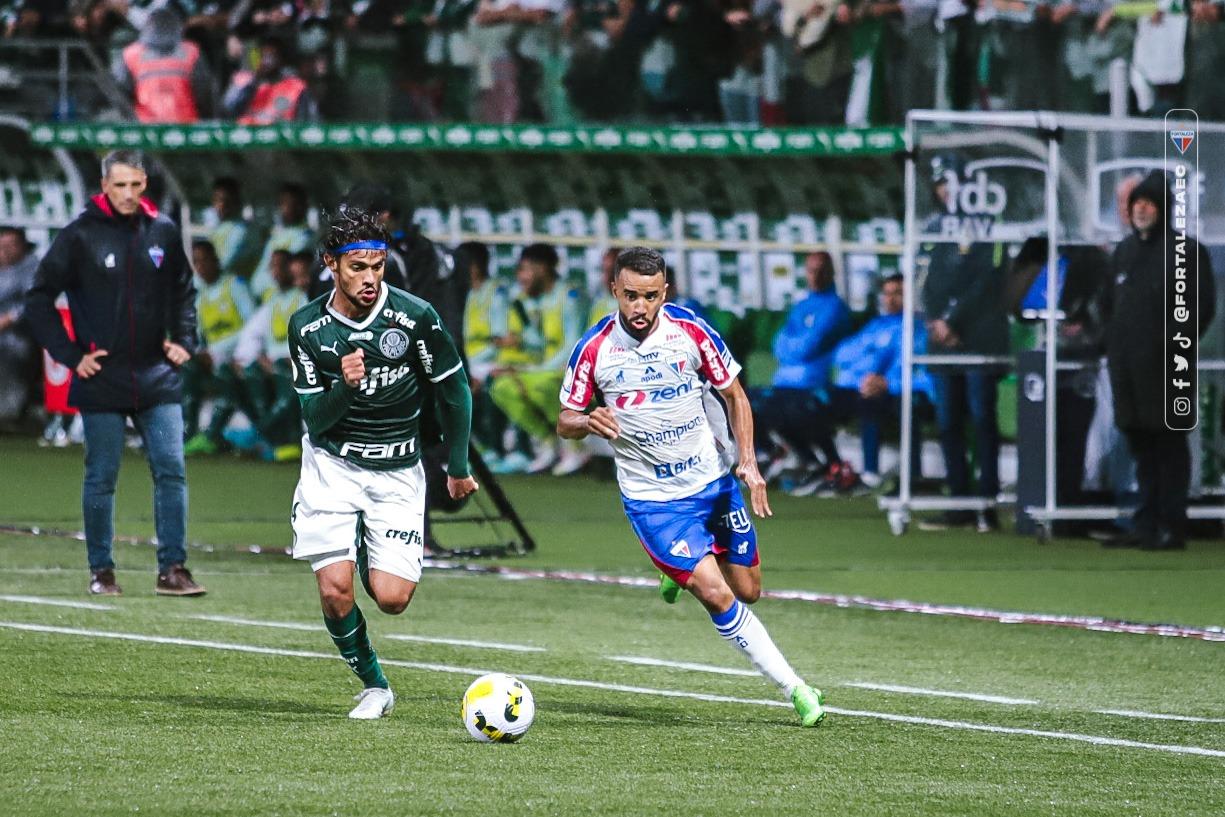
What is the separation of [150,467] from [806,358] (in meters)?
7.68

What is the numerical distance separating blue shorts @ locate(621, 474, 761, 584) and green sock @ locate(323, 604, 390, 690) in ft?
3.58

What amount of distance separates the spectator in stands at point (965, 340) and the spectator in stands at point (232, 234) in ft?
25.8

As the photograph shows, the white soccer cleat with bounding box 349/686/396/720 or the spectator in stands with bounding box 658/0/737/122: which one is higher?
the spectator in stands with bounding box 658/0/737/122

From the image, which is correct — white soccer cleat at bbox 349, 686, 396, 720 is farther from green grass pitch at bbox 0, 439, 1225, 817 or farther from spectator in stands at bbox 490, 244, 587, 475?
spectator in stands at bbox 490, 244, 587, 475

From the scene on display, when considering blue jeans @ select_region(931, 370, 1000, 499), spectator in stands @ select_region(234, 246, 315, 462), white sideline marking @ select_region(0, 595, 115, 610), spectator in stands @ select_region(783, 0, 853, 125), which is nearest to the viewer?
white sideline marking @ select_region(0, 595, 115, 610)

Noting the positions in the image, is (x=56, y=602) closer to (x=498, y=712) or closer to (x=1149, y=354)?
(x=498, y=712)

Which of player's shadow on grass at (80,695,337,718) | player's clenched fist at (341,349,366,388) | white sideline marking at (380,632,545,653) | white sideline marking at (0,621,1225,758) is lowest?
white sideline marking at (380,632,545,653)

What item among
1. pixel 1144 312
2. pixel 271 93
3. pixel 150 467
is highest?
pixel 271 93

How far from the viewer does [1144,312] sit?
1542cm

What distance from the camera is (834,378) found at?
18.9 m

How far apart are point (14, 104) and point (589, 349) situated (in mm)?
16558

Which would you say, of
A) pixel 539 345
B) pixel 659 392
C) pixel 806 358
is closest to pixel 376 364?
pixel 659 392

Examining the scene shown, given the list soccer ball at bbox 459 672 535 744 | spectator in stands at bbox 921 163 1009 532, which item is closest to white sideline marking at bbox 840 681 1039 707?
soccer ball at bbox 459 672 535 744

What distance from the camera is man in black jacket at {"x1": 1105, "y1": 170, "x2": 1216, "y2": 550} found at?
1534cm
